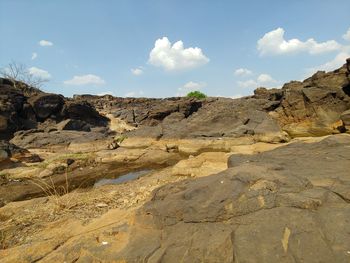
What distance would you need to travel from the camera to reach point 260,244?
3.65m

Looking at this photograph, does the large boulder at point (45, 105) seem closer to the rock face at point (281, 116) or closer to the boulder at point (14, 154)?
the rock face at point (281, 116)

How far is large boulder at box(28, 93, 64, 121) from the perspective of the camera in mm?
27203

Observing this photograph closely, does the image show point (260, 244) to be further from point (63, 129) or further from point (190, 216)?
point (63, 129)

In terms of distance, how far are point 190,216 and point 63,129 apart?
2289 cm

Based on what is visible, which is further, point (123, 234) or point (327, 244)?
point (123, 234)

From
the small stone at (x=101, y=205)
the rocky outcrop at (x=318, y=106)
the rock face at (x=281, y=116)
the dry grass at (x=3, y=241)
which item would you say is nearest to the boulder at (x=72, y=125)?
the rock face at (x=281, y=116)

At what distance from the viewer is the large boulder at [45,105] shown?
27.2m

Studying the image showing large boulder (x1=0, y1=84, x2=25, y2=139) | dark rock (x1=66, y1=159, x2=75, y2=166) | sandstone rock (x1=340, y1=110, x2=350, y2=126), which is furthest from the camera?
large boulder (x1=0, y1=84, x2=25, y2=139)

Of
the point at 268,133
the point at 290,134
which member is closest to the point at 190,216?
the point at 268,133

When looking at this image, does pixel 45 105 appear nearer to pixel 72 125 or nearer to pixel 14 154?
pixel 72 125

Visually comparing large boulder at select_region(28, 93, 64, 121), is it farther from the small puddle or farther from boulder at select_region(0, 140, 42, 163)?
the small puddle

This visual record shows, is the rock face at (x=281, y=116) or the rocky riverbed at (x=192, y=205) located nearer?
the rocky riverbed at (x=192, y=205)

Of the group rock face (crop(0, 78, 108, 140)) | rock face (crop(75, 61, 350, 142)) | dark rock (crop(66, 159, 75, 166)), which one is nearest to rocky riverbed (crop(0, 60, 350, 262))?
dark rock (crop(66, 159, 75, 166))

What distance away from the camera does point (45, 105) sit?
2761 centimetres
